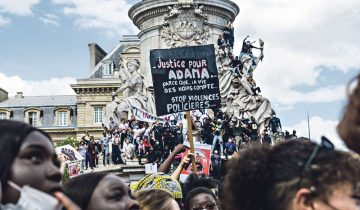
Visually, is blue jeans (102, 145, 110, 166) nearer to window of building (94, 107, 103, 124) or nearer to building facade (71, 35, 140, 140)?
building facade (71, 35, 140, 140)

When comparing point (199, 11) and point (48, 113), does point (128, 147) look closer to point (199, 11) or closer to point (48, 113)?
point (199, 11)

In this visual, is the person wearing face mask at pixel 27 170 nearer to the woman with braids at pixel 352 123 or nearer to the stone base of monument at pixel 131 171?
the woman with braids at pixel 352 123

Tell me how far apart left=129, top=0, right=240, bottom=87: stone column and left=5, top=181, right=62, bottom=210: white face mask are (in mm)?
28020

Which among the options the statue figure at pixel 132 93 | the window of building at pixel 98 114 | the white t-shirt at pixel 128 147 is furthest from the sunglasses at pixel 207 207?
the window of building at pixel 98 114

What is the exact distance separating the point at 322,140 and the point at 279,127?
27.2 metres

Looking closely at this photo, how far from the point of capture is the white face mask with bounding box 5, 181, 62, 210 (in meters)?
2.52

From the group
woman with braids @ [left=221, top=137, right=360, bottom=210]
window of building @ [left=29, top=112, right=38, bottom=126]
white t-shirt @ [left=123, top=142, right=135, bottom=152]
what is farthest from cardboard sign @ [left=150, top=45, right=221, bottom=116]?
window of building @ [left=29, top=112, right=38, bottom=126]

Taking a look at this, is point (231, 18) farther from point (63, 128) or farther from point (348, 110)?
point (63, 128)

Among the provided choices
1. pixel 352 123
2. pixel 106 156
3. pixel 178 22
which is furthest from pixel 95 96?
pixel 352 123

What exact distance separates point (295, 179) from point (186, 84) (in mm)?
9213

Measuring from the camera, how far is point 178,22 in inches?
1220

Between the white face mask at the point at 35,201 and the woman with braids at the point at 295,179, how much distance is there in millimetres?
820

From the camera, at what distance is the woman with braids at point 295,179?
2742 mm

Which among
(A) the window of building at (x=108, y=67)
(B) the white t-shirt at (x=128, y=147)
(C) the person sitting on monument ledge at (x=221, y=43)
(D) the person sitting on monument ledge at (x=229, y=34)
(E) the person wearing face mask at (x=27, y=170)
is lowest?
(E) the person wearing face mask at (x=27, y=170)
